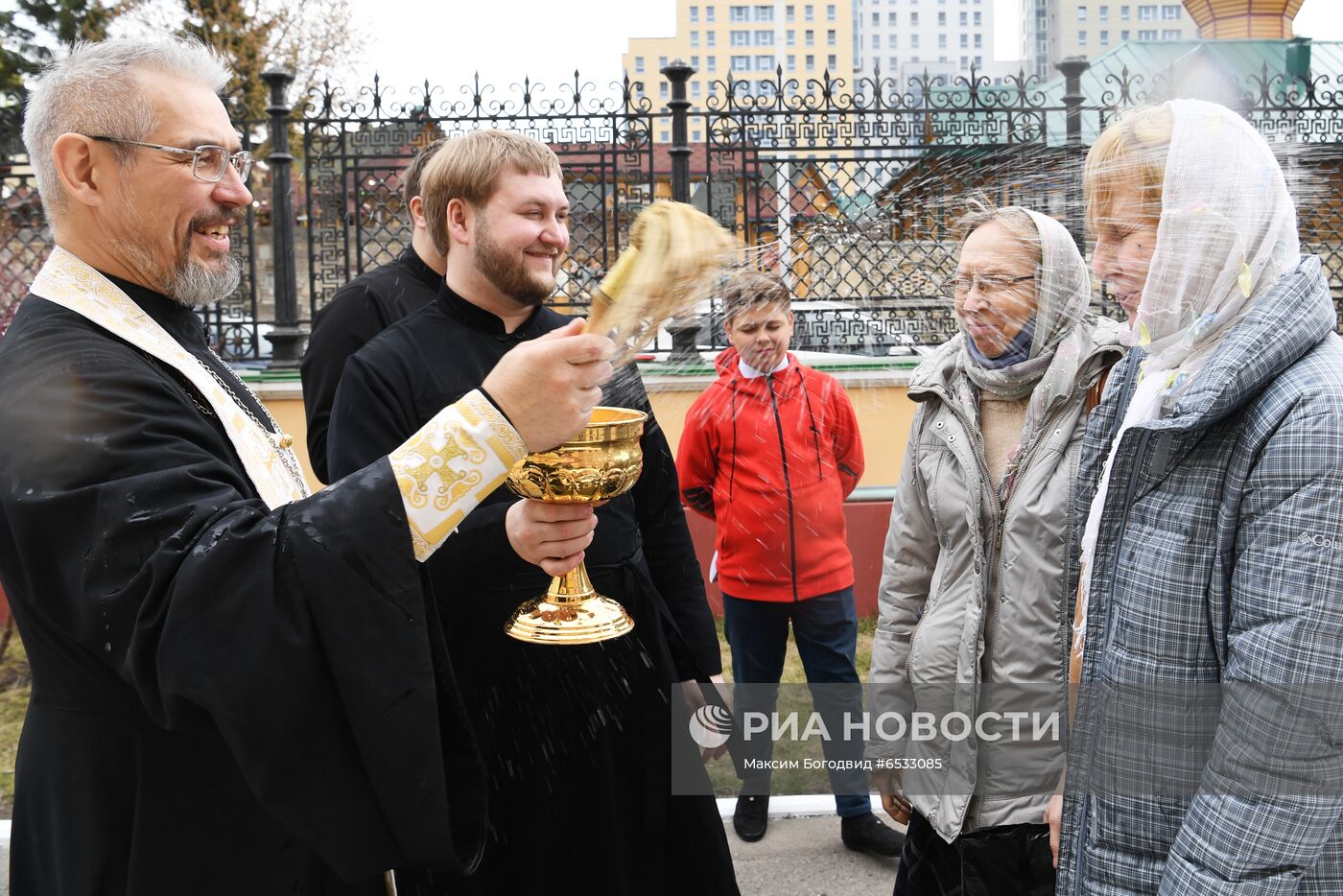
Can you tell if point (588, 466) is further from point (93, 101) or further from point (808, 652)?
point (808, 652)

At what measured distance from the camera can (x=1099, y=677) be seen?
182 cm

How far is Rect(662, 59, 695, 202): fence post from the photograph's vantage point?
6762 millimetres

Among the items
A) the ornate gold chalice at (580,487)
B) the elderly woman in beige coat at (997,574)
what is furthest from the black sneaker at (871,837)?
the ornate gold chalice at (580,487)

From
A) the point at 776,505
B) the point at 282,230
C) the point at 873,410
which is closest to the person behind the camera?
the point at 776,505

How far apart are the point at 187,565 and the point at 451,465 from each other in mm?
364

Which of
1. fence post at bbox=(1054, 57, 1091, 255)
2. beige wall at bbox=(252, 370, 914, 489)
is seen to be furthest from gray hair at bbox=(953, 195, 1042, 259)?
fence post at bbox=(1054, 57, 1091, 255)

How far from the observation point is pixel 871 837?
3.66 metres

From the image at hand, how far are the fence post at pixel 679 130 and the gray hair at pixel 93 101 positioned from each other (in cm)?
509

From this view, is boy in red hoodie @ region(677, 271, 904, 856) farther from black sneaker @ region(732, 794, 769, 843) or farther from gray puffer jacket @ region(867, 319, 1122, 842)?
gray puffer jacket @ region(867, 319, 1122, 842)

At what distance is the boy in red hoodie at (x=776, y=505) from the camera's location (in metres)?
3.99

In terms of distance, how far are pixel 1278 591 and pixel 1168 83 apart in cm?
453

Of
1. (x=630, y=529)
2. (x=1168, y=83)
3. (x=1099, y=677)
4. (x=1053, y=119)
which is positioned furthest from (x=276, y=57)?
(x=1099, y=677)

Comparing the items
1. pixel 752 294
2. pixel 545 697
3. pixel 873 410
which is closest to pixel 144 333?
pixel 545 697

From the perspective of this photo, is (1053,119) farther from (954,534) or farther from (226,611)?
(226,611)
